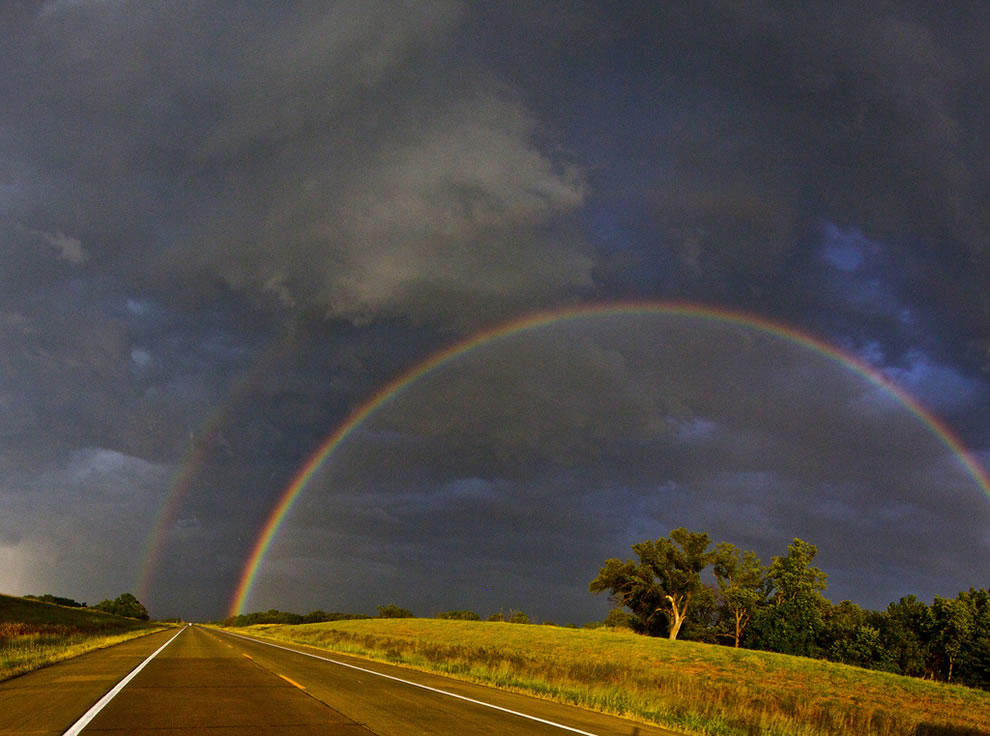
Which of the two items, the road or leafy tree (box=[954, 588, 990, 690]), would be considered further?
leafy tree (box=[954, 588, 990, 690])

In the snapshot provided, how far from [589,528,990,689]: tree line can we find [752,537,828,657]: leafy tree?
0.35 ft

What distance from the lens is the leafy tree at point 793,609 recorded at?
251ft

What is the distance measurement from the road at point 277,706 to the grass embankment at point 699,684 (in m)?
2.73

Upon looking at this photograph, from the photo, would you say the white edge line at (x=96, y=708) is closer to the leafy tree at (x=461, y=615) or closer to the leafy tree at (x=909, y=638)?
the leafy tree at (x=909, y=638)

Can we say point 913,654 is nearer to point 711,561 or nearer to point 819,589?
point 819,589

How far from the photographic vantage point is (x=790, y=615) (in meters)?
78.9

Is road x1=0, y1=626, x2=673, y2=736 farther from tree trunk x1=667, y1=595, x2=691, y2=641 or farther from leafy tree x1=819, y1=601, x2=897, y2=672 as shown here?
tree trunk x1=667, y1=595, x2=691, y2=641

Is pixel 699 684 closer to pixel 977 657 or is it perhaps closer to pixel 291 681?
pixel 291 681

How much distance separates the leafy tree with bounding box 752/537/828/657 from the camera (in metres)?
76.6

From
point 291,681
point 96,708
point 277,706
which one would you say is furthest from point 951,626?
point 96,708

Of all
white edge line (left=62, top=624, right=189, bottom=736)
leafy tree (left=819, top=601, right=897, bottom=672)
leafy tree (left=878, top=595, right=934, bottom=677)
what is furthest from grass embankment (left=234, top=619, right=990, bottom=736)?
leafy tree (left=878, top=595, right=934, bottom=677)

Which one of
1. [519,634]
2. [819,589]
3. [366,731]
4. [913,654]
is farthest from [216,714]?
[819,589]

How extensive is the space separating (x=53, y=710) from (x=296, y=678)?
28.4 ft

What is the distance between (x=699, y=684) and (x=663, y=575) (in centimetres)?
5689
